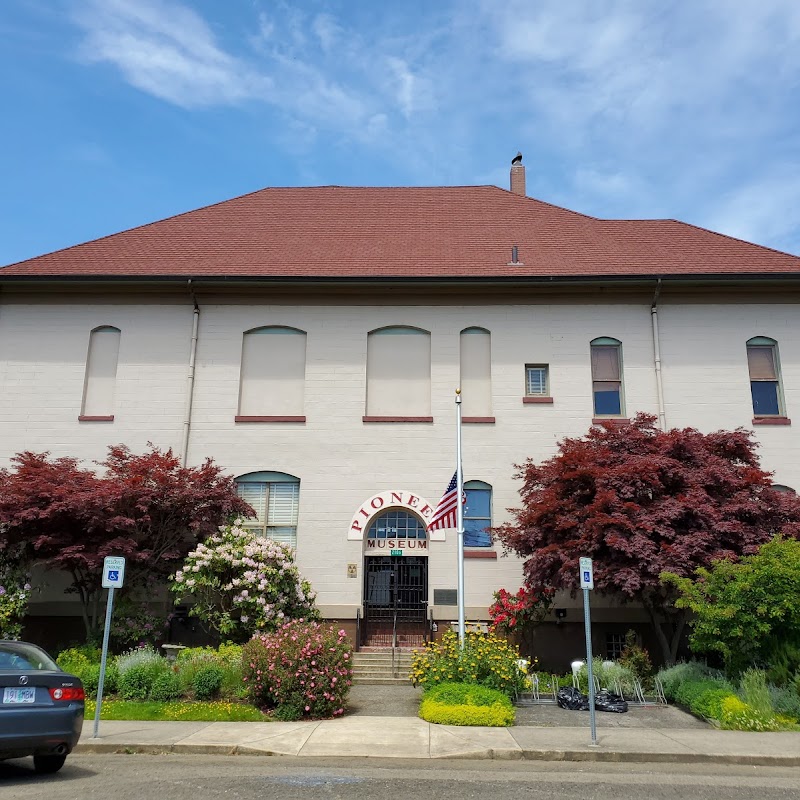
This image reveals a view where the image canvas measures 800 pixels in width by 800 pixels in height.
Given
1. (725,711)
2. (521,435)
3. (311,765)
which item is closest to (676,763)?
(725,711)

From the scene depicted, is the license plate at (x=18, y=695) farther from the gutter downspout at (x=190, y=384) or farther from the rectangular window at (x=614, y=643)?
the rectangular window at (x=614, y=643)

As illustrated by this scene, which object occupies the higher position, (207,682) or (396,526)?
(396,526)

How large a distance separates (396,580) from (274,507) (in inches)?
130

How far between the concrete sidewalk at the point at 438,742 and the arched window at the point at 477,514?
616 centimetres

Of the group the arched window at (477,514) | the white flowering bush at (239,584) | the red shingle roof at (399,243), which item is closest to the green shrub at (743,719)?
the arched window at (477,514)

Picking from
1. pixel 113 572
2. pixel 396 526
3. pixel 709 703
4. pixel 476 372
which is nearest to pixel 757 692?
pixel 709 703

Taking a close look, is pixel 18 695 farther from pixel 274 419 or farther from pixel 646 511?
pixel 274 419

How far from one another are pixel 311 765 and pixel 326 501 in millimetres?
8612

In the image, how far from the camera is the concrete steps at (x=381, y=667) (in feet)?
48.8

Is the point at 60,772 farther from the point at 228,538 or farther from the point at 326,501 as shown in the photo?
the point at 326,501

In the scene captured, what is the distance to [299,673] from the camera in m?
11.5

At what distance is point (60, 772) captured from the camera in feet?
26.5

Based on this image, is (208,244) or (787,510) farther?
(208,244)

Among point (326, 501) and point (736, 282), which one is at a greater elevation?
point (736, 282)
